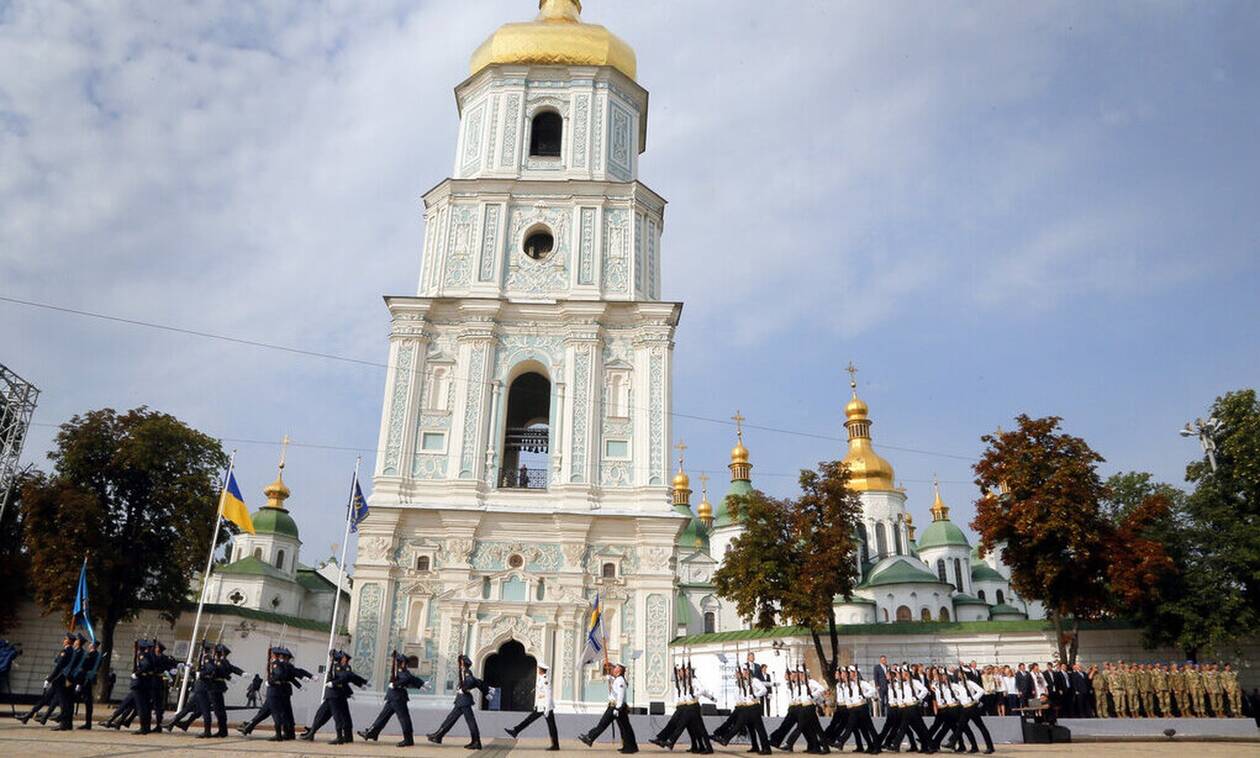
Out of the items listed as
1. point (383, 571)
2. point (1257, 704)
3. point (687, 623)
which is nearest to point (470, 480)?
point (383, 571)

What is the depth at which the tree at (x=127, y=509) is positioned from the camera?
23.6m

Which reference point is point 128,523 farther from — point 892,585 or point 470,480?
point 892,585

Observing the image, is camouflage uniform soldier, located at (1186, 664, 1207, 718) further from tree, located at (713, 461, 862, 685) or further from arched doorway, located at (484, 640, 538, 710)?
arched doorway, located at (484, 640, 538, 710)

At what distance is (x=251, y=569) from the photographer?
4216 centimetres

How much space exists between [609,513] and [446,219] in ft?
35.2

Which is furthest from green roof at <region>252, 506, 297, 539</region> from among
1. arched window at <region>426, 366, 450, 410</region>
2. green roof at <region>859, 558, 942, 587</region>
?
green roof at <region>859, 558, 942, 587</region>

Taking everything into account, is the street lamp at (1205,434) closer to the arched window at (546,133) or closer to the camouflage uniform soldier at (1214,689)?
the camouflage uniform soldier at (1214,689)

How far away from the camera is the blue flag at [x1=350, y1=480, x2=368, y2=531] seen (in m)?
21.7

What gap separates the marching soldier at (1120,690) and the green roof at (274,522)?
40.7 m

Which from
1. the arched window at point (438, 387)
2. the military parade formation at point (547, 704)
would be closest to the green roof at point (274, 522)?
the arched window at point (438, 387)

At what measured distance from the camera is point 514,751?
42.2 feet

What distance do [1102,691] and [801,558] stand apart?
8.07 metres

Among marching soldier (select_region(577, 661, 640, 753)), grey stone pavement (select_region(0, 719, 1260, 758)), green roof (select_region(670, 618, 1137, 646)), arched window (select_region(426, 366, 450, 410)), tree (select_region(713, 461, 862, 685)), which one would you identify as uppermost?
arched window (select_region(426, 366, 450, 410))

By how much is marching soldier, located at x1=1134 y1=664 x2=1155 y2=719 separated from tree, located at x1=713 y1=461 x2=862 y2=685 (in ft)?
23.9
